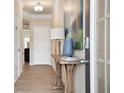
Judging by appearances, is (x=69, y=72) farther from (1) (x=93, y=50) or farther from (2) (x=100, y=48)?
(2) (x=100, y=48)

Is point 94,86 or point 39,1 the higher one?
point 39,1

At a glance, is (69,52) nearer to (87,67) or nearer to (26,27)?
(87,67)

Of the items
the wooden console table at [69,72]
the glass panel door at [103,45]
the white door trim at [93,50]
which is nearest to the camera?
the glass panel door at [103,45]

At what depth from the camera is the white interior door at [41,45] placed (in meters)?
12.2

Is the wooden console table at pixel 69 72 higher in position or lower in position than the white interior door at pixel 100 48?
lower

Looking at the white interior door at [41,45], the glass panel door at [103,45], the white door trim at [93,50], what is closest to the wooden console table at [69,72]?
the white door trim at [93,50]

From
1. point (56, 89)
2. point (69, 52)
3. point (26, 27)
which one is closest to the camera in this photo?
point (69, 52)

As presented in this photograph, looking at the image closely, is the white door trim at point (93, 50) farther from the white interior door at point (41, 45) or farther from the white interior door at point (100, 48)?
the white interior door at point (41, 45)

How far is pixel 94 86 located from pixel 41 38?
395 inches

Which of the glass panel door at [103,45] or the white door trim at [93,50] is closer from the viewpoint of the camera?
the glass panel door at [103,45]

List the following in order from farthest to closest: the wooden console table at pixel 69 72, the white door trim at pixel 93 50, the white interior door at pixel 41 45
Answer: the white interior door at pixel 41 45 < the wooden console table at pixel 69 72 < the white door trim at pixel 93 50

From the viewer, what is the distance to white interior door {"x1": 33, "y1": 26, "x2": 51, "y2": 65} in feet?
40.1
